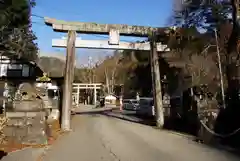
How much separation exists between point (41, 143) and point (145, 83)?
97.9ft

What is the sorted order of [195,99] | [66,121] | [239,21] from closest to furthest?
[239,21], [195,99], [66,121]

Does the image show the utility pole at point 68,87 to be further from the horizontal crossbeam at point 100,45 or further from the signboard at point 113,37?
the signboard at point 113,37

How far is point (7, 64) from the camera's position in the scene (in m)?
27.1

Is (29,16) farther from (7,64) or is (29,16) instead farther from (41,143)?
(41,143)

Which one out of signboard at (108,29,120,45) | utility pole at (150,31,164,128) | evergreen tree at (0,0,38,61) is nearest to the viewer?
evergreen tree at (0,0,38,61)

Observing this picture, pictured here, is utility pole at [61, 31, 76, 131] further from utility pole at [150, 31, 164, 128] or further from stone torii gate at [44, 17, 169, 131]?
utility pole at [150, 31, 164, 128]

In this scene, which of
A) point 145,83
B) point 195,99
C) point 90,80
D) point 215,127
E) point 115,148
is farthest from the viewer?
point 90,80

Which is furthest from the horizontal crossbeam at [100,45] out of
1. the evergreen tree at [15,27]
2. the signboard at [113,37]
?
the evergreen tree at [15,27]

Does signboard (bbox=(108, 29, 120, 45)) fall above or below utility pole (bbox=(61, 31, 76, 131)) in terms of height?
above

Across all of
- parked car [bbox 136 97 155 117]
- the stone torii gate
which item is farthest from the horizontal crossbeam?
parked car [bbox 136 97 155 117]

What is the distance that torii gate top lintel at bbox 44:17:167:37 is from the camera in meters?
20.6

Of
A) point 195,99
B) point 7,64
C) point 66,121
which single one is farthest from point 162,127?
point 7,64

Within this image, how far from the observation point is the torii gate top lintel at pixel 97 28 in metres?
20.6

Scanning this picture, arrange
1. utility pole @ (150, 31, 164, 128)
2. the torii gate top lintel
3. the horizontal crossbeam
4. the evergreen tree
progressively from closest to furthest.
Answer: the evergreen tree < the torii gate top lintel < the horizontal crossbeam < utility pole @ (150, 31, 164, 128)
